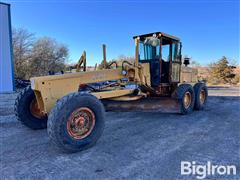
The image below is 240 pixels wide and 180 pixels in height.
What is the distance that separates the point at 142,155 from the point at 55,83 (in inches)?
80.2

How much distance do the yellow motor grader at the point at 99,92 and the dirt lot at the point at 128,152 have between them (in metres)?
0.34

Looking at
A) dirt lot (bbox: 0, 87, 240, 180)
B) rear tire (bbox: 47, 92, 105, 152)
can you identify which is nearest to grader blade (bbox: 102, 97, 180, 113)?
dirt lot (bbox: 0, 87, 240, 180)

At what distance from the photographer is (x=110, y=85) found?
217 inches

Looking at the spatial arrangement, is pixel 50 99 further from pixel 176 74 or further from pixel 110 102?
pixel 176 74

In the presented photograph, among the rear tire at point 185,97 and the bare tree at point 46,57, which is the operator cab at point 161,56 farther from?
the bare tree at point 46,57

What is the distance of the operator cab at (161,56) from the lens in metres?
6.54

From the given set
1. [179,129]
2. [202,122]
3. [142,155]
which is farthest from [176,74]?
[142,155]

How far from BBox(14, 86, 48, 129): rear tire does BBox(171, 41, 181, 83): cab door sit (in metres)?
4.16

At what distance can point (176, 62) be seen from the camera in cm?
714

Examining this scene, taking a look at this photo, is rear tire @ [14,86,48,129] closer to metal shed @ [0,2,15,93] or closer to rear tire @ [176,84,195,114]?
rear tire @ [176,84,195,114]

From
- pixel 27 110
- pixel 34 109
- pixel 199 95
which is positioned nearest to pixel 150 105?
pixel 199 95

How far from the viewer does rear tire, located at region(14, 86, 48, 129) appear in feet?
15.9
